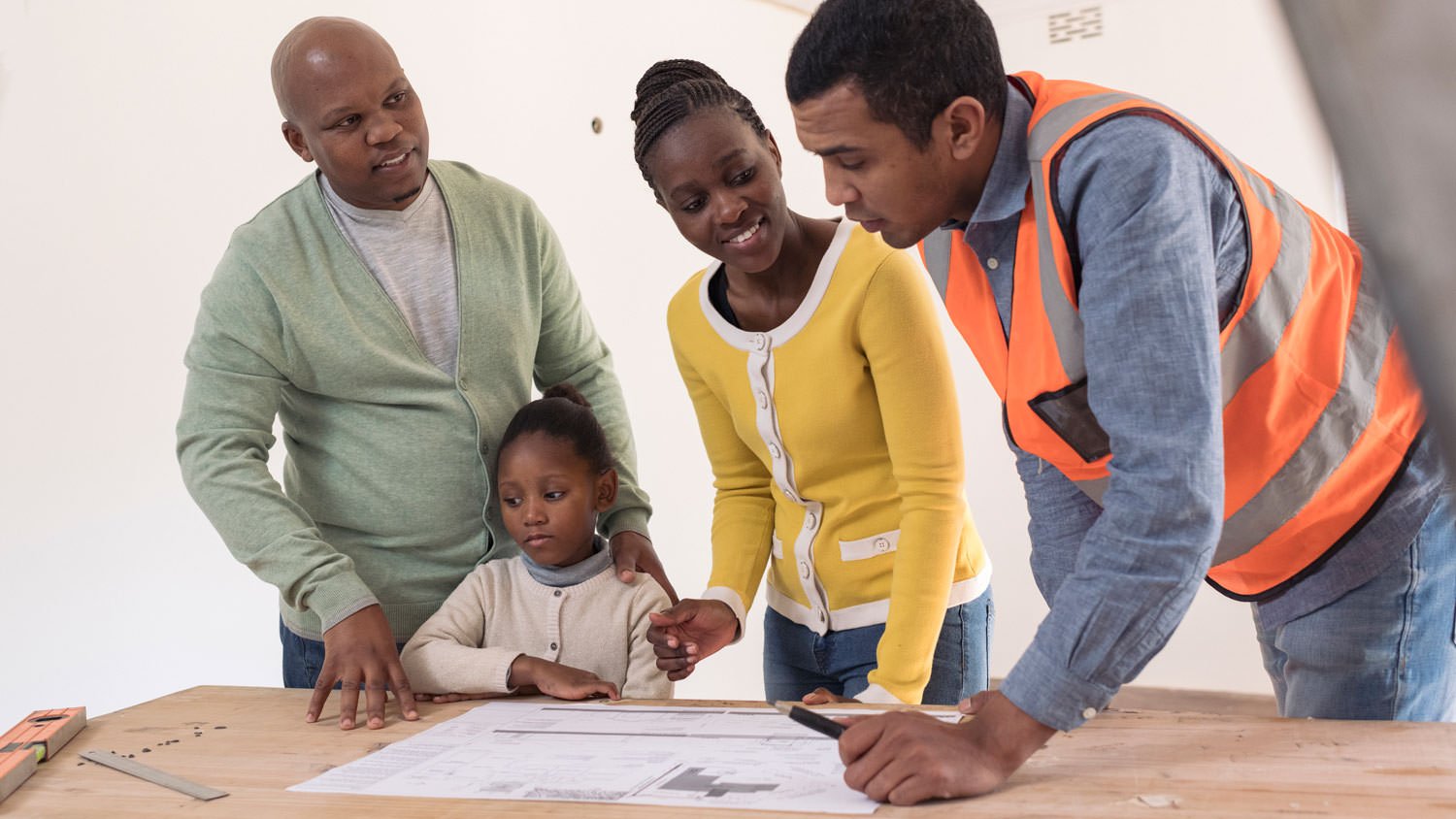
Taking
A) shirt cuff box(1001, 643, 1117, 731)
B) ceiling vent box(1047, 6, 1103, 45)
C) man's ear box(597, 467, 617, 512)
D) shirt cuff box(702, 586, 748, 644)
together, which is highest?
ceiling vent box(1047, 6, 1103, 45)

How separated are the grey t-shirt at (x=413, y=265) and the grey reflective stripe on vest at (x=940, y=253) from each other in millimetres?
723

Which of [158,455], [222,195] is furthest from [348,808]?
[222,195]

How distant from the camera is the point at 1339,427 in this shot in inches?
41.9

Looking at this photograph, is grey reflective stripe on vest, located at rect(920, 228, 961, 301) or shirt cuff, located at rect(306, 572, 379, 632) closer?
grey reflective stripe on vest, located at rect(920, 228, 961, 301)

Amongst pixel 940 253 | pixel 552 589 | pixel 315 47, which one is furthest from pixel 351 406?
pixel 940 253

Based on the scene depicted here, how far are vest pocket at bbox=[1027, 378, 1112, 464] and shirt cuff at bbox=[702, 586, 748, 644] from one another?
67cm

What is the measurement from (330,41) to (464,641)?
0.82m

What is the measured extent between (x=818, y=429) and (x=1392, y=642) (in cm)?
68

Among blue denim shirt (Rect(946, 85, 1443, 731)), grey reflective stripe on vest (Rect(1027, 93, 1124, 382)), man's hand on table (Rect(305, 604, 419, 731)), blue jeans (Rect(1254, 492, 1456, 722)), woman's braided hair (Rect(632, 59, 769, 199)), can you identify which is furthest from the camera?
woman's braided hair (Rect(632, 59, 769, 199))

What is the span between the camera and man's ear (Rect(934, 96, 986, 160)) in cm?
103

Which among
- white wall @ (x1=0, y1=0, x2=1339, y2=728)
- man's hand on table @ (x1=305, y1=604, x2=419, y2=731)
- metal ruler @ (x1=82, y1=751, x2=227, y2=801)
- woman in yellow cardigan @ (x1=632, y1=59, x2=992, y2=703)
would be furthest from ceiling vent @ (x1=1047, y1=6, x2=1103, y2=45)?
metal ruler @ (x1=82, y1=751, x2=227, y2=801)

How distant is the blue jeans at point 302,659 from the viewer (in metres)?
1.71

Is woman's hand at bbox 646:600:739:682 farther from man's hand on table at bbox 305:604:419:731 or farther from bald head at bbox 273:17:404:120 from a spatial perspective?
bald head at bbox 273:17:404:120

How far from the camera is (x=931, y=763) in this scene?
0.95 meters
